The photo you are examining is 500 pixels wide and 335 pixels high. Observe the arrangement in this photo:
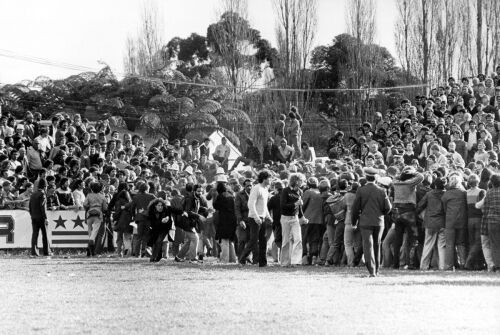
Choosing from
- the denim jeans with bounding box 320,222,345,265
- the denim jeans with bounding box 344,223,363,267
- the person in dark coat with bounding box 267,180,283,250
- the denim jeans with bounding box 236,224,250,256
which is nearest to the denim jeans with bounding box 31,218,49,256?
the denim jeans with bounding box 236,224,250,256

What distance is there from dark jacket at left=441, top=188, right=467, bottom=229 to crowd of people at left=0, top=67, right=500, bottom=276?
0.09 ft

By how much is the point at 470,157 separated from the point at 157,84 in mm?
28459

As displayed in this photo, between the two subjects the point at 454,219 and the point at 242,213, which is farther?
the point at 242,213

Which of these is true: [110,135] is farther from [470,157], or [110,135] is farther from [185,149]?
[470,157]

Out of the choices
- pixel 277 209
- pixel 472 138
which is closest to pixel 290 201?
pixel 277 209

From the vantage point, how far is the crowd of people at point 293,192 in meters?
22.9

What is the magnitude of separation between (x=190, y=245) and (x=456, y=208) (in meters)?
6.96

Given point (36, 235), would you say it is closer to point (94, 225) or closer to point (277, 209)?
point (94, 225)

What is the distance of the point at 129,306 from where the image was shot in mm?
16297

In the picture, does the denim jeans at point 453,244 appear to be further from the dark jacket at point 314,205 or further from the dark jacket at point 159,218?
the dark jacket at point 159,218

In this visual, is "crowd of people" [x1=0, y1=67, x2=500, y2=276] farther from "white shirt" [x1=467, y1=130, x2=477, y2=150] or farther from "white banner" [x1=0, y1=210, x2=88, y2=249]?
"white banner" [x1=0, y1=210, x2=88, y2=249]

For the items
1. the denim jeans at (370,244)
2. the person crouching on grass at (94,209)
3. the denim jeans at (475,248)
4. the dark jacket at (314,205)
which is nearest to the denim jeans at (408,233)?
the denim jeans at (475,248)

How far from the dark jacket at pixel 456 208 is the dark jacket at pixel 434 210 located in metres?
0.20

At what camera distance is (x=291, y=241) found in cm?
2409
